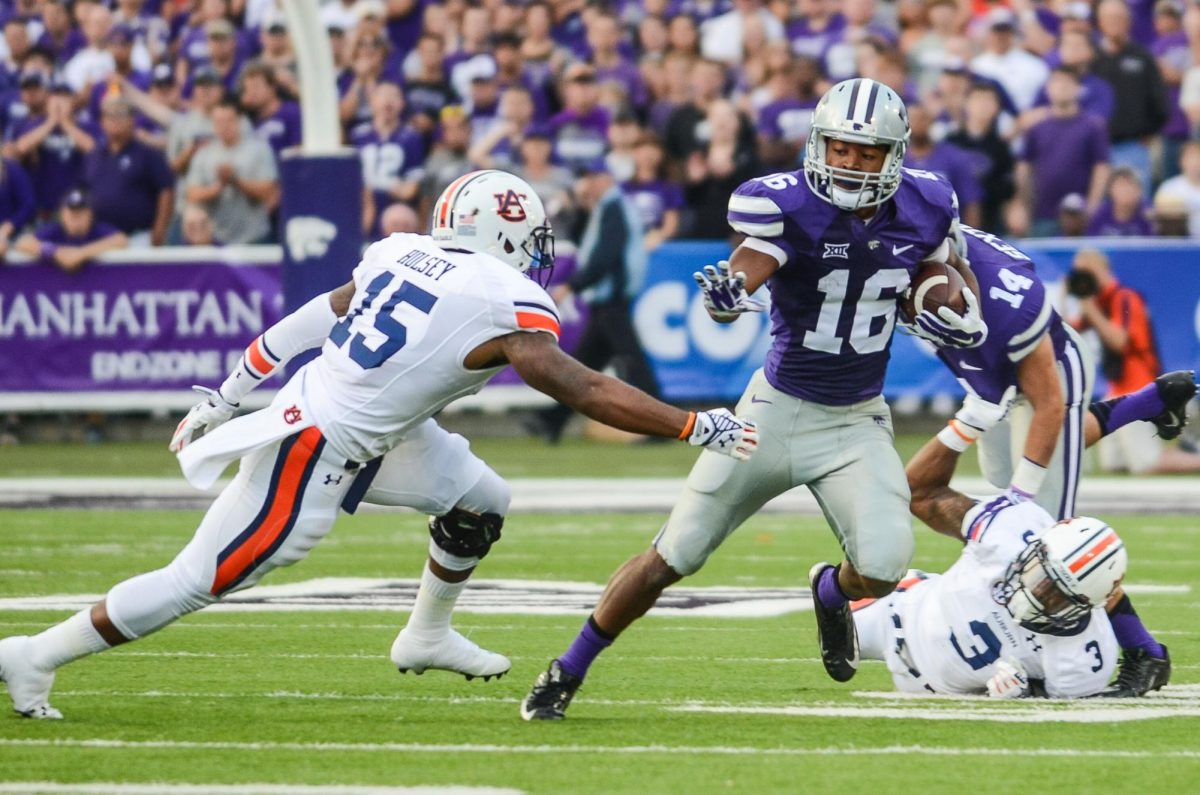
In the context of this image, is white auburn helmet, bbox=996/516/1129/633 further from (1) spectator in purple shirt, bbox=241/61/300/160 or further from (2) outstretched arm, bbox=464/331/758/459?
(1) spectator in purple shirt, bbox=241/61/300/160

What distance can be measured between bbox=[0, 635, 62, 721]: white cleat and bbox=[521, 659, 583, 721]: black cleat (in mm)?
1202

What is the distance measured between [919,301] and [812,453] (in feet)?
1.68

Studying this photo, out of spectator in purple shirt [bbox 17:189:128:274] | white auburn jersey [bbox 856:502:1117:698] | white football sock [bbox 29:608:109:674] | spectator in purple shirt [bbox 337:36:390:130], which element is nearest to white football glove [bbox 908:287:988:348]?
white auburn jersey [bbox 856:502:1117:698]

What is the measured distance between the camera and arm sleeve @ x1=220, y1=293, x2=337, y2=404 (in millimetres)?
5965

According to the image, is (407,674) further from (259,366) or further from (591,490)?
(591,490)

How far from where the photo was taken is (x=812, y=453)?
584cm

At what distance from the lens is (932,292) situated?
589 centimetres

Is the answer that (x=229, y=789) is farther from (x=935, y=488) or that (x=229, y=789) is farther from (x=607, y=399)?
(x=935, y=488)

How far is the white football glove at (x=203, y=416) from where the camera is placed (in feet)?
18.9

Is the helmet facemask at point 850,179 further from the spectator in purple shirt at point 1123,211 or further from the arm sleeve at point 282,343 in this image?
the spectator in purple shirt at point 1123,211

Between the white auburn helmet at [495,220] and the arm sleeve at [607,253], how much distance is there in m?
8.12

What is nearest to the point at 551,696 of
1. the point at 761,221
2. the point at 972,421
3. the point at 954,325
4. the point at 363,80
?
the point at 761,221

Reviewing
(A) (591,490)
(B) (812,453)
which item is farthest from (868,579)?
(A) (591,490)

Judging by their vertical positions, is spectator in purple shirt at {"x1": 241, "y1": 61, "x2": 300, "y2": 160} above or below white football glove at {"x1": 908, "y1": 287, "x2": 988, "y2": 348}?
below
